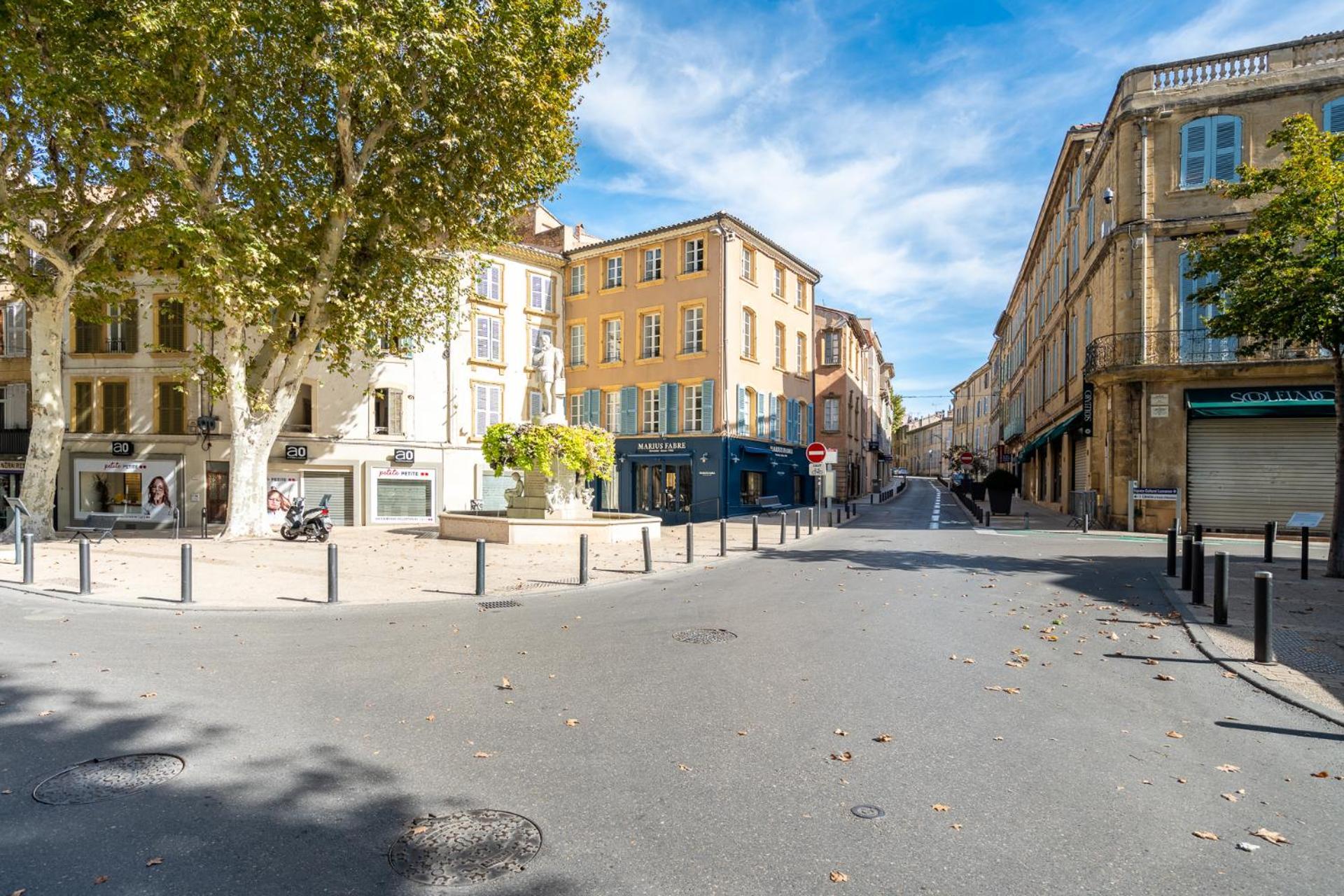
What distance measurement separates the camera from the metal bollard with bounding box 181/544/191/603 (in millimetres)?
9383

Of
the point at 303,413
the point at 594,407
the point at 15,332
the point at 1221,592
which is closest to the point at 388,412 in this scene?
the point at 303,413

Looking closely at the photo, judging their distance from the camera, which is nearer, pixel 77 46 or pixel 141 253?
pixel 77 46

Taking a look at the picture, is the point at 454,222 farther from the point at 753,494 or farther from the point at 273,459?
the point at 753,494

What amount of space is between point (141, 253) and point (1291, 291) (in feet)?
82.0

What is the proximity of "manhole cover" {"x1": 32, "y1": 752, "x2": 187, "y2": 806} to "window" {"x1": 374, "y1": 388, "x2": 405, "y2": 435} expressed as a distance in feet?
→ 78.8

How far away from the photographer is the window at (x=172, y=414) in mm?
→ 25219

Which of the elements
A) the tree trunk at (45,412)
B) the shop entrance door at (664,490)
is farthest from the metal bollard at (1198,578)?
the tree trunk at (45,412)

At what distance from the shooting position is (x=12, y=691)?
5445 millimetres

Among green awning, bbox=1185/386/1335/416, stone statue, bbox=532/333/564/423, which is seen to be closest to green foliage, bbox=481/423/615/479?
stone statue, bbox=532/333/564/423

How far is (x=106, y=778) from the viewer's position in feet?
12.7

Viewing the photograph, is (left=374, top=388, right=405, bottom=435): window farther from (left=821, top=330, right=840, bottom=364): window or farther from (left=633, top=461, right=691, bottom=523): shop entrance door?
(left=821, top=330, right=840, bottom=364): window

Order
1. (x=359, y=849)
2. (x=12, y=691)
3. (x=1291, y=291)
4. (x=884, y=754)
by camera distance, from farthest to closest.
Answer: (x=1291, y=291) → (x=12, y=691) → (x=884, y=754) → (x=359, y=849)

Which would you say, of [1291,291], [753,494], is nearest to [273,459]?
[753,494]

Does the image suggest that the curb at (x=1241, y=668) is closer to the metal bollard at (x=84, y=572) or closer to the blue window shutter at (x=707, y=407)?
the metal bollard at (x=84, y=572)
